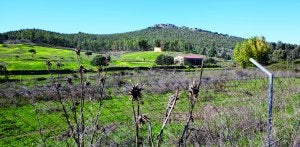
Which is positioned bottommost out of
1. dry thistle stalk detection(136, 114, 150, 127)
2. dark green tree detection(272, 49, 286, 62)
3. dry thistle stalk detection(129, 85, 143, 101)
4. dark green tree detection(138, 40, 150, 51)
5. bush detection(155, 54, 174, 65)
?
bush detection(155, 54, 174, 65)

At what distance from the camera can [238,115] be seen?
10117 mm

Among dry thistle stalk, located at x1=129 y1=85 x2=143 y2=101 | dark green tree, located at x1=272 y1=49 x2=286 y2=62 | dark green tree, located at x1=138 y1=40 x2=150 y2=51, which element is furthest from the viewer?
dark green tree, located at x1=138 y1=40 x2=150 y2=51

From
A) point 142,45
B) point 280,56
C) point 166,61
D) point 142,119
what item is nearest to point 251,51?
point 280,56

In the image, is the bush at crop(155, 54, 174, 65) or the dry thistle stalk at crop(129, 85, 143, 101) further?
→ the bush at crop(155, 54, 174, 65)

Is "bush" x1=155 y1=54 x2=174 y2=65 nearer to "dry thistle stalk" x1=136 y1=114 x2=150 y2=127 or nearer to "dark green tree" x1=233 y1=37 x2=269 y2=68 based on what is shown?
"dark green tree" x1=233 y1=37 x2=269 y2=68

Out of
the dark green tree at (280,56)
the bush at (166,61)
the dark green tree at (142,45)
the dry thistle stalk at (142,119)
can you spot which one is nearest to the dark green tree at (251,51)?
the dark green tree at (280,56)

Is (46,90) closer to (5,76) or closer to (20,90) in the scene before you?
(20,90)

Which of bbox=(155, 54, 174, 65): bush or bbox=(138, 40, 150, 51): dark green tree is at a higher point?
bbox=(138, 40, 150, 51): dark green tree

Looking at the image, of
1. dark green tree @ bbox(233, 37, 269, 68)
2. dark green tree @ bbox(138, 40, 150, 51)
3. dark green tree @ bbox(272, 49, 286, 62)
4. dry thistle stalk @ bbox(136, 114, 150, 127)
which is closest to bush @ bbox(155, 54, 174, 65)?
dark green tree @ bbox(233, 37, 269, 68)

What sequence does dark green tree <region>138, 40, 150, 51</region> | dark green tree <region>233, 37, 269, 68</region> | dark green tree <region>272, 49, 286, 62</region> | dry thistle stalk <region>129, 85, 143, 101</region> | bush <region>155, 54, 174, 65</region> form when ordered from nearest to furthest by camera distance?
1. dry thistle stalk <region>129, 85, 143, 101</region>
2. dark green tree <region>233, 37, 269, 68</region>
3. bush <region>155, 54, 174, 65</region>
4. dark green tree <region>272, 49, 286, 62</region>
5. dark green tree <region>138, 40, 150, 51</region>

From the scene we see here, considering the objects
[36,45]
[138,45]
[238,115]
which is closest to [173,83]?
[238,115]

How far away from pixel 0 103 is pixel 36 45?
7980 centimetres

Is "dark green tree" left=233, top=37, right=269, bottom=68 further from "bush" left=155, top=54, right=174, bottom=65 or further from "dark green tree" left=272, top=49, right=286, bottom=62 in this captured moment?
"bush" left=155, top=54, right=174, bottom=65

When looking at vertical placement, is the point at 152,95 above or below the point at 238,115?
below
